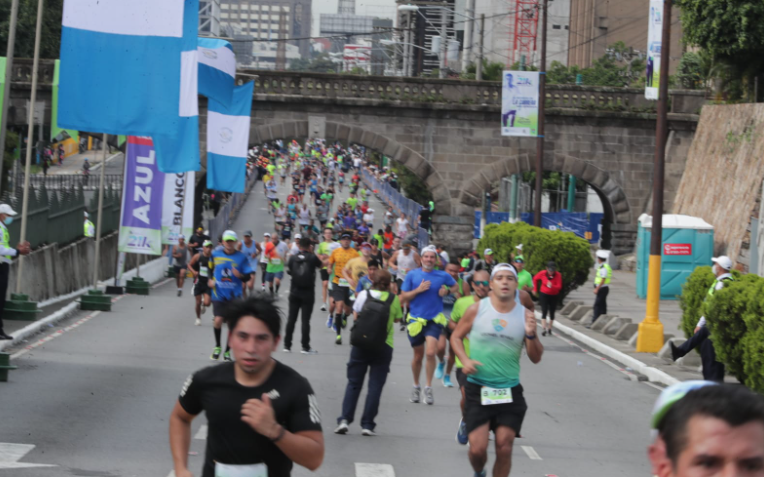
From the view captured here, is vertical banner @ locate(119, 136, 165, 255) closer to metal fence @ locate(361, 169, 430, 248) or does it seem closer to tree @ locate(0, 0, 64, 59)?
metal fence @ locate(361, 169, 430, 248)

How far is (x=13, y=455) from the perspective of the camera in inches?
356

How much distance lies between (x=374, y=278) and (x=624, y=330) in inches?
422

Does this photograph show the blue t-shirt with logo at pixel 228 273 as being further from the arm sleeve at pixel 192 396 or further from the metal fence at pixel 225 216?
the metal fence at pixel 225 216

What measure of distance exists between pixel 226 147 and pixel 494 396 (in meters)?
17.5

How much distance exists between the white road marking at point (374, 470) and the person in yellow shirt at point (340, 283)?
9.25 metres

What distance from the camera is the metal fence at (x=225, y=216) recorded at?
152 feet

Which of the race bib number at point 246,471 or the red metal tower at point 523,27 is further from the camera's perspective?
the red metal tower at point 523,27

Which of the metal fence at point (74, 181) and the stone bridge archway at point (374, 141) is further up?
the stone bridge archway at point (374, 141)

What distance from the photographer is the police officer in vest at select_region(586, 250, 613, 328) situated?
22734 mm

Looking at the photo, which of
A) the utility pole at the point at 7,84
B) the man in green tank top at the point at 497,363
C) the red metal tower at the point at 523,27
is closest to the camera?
the man in green tank top at the point at 497,363

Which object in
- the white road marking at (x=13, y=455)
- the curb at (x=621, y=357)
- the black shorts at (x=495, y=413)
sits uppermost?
the black shorts at (x=495, y=413)

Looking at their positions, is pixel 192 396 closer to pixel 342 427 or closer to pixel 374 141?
pixel 342 427

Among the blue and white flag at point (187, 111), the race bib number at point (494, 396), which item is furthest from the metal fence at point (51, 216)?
the race bib number at point (494, 396)

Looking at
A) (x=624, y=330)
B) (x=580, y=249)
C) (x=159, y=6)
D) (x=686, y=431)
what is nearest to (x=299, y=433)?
(x=686, y=431)
